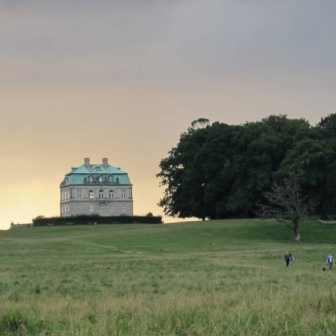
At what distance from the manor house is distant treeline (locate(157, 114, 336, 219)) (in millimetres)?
65023

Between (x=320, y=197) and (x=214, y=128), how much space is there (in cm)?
2089

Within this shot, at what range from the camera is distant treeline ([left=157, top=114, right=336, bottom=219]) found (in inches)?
3361

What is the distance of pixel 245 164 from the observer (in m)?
93.7

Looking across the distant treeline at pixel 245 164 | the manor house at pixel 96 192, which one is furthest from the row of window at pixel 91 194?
the distant treeline at pixel 245 164

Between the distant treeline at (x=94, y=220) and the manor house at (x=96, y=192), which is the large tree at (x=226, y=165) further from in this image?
the manor house at (x=96, y=192)

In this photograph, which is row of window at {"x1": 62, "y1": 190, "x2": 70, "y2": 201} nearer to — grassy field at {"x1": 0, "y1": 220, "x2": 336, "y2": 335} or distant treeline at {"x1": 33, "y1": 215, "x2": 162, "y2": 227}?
distant treeline at {"x1": 33, "y1": 215, "x2": 162, "y2": 227}

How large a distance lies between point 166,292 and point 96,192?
153 meters

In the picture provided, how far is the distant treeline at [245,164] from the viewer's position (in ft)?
280

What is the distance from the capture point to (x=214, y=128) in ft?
338

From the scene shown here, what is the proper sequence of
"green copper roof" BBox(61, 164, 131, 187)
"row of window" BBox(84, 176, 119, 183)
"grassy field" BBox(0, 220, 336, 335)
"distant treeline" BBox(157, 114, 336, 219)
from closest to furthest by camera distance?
"grassy field" BBox(0, 220, 336, 335), "distant treeline" BBox(157, 114, 336, 219), "green copper roof" BBox(61, 164, 131, 187), "row of window" BBox(84, 176, 119, 183)

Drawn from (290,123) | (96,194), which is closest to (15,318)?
(290,123)

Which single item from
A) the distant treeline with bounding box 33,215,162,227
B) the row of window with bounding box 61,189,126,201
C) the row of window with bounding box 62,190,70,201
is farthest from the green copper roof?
the distant treeline with bounding box 33,215,162,227

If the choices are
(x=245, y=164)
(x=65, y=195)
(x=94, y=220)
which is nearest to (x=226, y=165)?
(x=245, y=164)

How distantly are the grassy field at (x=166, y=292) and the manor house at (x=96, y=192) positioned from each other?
99.6 metres
